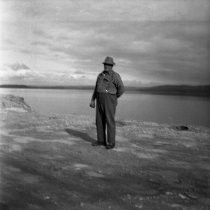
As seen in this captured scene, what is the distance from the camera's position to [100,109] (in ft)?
28.1

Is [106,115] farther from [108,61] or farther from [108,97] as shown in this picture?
[108,61]

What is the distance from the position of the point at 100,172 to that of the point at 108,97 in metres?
2.54

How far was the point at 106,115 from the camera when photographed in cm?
844

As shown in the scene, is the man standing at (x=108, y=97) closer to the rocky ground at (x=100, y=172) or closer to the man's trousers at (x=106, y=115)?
the man's trousers at (x=106, y=115)

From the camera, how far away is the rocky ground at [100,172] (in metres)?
4.84

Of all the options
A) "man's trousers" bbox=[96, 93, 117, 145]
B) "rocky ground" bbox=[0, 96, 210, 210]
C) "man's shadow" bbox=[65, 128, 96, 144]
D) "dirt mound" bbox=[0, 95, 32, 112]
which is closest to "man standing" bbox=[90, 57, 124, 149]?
"man's trousers" bbox=[96, 93, 117, 145]

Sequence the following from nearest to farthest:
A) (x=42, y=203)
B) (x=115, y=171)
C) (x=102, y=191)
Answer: (x=42, y=203)
(x=102, y=191)
(x=115, y=171)

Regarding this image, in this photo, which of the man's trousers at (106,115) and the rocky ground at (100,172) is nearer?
the rocky ground at (100,172)

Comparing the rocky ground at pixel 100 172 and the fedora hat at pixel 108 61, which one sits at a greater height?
the fedora hat at pixel 108 61

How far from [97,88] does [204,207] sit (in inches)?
170

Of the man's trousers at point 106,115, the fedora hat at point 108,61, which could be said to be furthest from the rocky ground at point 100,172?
the fedora hat at point 108,61

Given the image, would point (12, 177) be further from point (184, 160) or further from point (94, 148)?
point (184, 160)

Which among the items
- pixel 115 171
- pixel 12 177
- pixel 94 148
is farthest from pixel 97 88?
pixel 12 177

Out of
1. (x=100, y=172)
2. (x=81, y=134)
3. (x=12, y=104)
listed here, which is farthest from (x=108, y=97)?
(x=12, y=104)
